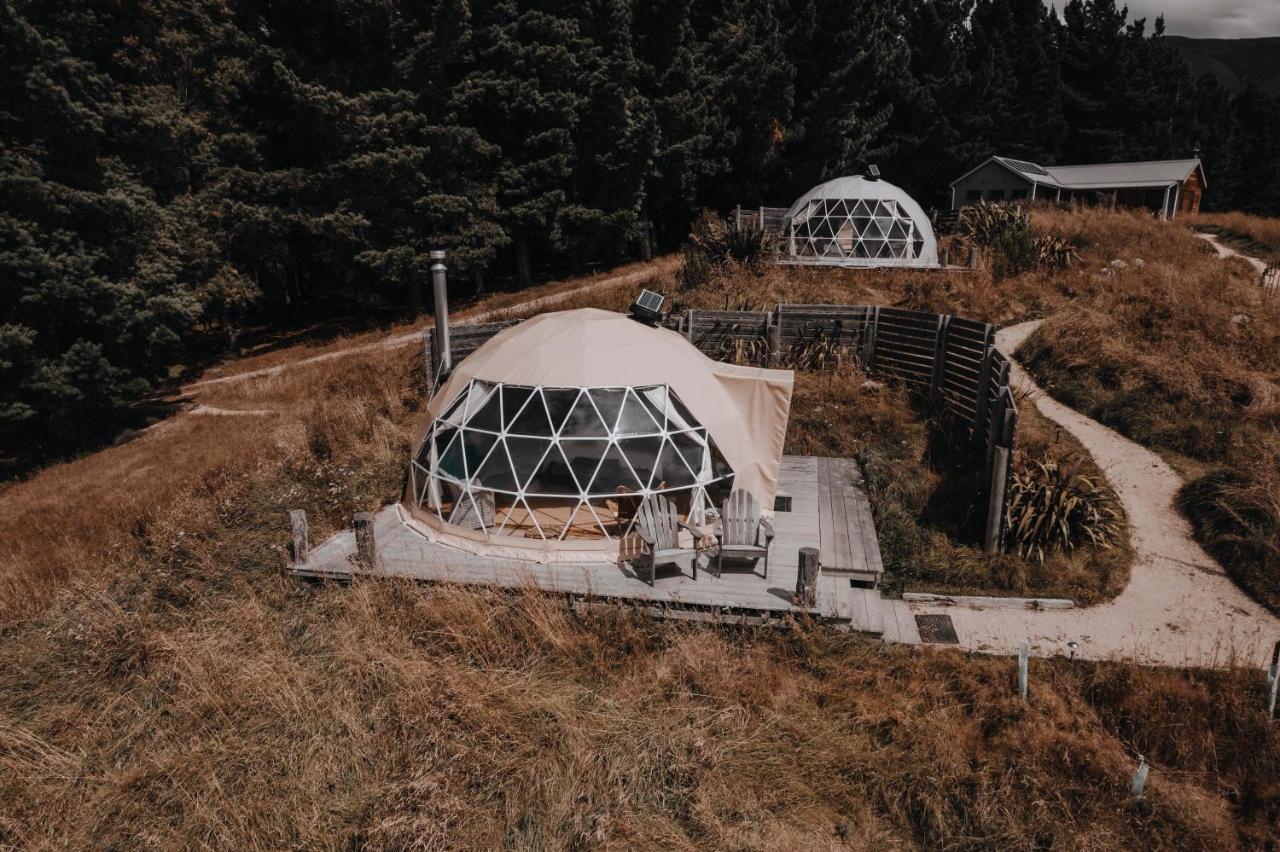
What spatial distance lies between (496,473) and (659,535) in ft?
7.62

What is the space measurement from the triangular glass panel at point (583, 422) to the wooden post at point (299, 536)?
3377 millimetres

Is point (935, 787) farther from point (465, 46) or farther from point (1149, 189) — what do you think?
point (1149, 189)

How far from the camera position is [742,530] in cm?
855

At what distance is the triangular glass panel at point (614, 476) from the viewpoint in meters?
9.08

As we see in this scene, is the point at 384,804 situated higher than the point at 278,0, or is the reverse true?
the point at 278,0

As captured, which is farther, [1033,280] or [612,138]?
[612,138]

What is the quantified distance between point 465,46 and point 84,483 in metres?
20.3

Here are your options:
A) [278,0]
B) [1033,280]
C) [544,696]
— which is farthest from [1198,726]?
[278,0]

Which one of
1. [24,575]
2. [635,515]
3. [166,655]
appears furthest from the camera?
[24,575]

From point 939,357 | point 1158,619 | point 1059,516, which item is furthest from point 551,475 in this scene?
point 939,357

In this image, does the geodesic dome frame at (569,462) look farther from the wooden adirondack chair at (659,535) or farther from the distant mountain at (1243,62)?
the distant mountain at (1243,62)

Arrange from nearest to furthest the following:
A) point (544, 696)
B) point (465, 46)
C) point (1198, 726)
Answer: point (1198, 726) → point (544, 696) → point (465, 46)

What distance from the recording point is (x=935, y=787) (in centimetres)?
589

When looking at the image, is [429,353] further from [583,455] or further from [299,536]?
[583,455]
